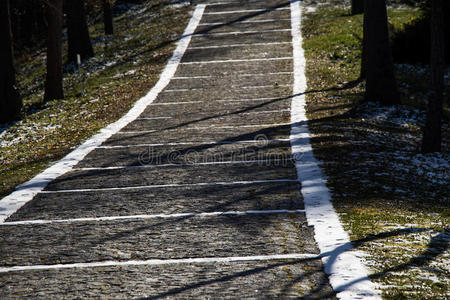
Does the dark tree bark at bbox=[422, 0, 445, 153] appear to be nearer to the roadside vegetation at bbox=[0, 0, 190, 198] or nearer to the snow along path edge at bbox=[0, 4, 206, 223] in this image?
the snow along path edge at bbox=[0, 4, 206, 223]

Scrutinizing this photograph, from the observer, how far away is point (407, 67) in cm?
1900

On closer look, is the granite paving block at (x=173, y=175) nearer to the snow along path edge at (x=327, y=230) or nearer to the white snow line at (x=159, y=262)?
the snow along path edge at (x=327, y=230)

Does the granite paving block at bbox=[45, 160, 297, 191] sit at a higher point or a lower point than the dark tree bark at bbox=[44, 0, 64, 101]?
lower

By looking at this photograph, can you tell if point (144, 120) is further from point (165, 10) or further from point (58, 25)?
point (165, 10)

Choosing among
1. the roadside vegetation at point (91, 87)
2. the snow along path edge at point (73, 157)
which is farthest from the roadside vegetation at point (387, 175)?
the roadside vegetation at point (91, 87)

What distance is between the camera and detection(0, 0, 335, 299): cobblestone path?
477 cm

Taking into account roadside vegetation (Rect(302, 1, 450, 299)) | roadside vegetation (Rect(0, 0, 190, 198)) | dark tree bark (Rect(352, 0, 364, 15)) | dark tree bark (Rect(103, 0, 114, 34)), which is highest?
dark tree bark (Rect(103, 0, 114, 34))

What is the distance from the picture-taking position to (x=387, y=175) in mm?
8242

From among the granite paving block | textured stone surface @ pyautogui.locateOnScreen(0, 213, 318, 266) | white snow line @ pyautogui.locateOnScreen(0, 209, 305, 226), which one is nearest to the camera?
textured stone surface @ pyautogui.locateOnScreen(0, 213, 318, 266)

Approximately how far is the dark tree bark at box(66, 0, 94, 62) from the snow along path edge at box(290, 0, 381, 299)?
1438cm

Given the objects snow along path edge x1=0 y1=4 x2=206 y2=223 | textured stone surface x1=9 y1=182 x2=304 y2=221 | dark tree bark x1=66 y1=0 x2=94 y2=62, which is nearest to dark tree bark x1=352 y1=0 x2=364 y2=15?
snow along path edge x1=0 y1=4 x2=206 y2=223

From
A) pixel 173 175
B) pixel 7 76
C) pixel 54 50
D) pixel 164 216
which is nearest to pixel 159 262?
pixel 164 216

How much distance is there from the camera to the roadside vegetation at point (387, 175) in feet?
16.2

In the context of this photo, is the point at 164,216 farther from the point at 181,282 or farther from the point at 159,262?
the point at 181,282
